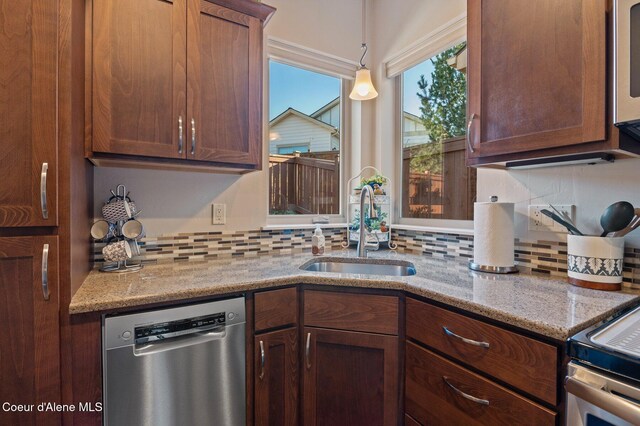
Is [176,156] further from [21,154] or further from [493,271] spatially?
[493,271]

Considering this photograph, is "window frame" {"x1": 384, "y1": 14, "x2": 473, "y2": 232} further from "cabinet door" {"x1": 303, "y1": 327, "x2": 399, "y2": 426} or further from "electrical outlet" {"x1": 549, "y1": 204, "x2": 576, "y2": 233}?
"cabinet door" {"x1": 303, "y1": 327, "x2": 399, "y2": 426}

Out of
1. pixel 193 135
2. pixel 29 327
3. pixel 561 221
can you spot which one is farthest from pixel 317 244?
pixel 29 327

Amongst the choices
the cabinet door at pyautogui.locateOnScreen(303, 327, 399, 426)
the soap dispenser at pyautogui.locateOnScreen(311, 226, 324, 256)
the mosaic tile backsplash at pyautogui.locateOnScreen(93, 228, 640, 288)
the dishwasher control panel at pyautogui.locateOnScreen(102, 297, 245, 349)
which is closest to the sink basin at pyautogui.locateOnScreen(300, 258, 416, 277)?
the soap dispenser at pyautogui.locateOnScreen(311, 226, 324, 256)

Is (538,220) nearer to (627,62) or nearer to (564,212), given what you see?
(564,212)

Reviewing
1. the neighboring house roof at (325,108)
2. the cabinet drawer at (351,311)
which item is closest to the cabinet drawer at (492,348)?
the cabinet drawer at (351,311)

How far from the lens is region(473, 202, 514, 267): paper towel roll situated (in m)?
1.42

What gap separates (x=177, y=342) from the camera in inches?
46.4

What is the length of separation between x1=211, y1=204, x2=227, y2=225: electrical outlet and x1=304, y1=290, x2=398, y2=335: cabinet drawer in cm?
75

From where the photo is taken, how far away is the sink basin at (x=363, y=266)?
71.6 inches

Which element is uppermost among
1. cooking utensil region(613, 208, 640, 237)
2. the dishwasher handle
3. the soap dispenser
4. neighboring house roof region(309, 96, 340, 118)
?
neighboring house roof region(309, 96, 340, 118)

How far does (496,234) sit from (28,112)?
5.84ft

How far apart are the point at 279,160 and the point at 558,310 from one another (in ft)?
5.62

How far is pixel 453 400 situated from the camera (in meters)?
1.08

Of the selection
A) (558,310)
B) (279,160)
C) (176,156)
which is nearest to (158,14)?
(176,156)
